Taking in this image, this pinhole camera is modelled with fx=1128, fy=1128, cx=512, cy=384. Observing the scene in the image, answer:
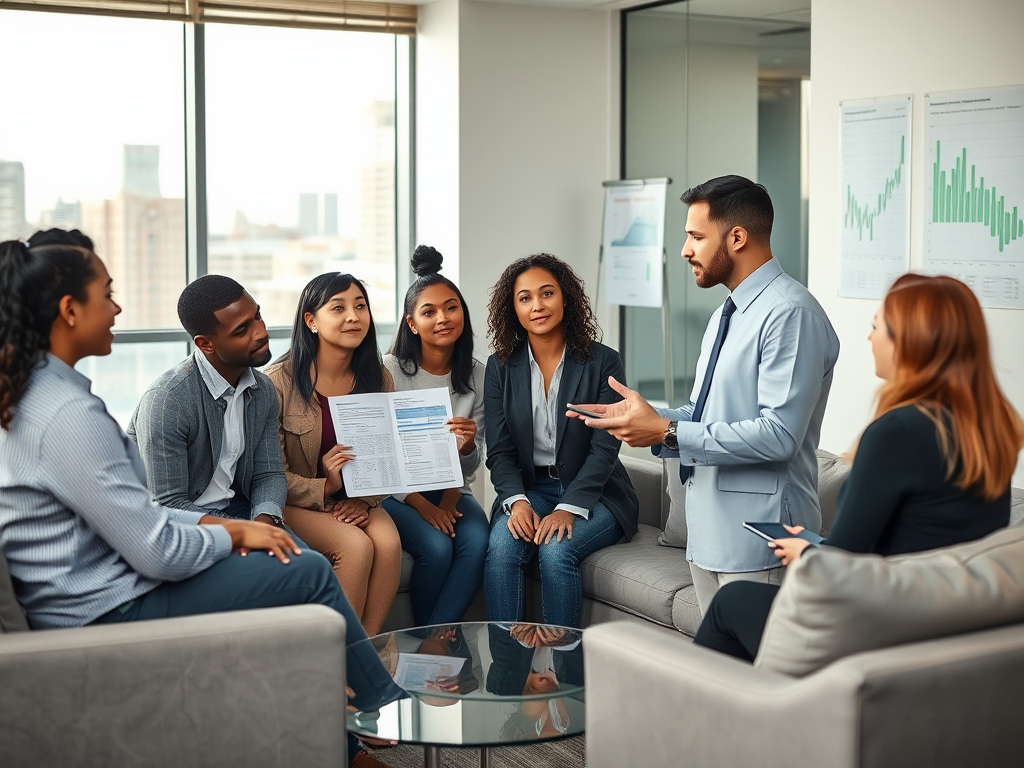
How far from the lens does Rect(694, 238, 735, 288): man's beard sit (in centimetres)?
300

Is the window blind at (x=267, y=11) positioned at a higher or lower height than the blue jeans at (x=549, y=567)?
higher

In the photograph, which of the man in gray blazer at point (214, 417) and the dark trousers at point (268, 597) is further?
the man in gray blazer at point (214, 417)

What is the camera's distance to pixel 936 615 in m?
1.99

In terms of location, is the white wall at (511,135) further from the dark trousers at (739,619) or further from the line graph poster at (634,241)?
the dark trousers at (739,619)

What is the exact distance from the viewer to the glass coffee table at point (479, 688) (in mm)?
2545

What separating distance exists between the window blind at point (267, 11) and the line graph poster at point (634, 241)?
5.25ft

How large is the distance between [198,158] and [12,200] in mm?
992

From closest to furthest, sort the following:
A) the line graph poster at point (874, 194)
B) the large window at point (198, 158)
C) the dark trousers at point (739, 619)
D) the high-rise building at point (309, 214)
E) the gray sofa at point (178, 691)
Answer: the gray sofa at point (178, 691) → the dark trousers at point (739, 619) → the line graph poster at point (874, 194) → the large window at point (198, 158) → the high-rise building at point (309, 214)

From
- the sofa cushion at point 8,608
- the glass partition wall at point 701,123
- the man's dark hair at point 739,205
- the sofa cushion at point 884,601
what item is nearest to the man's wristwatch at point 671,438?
the man's dark hair at point 739,205

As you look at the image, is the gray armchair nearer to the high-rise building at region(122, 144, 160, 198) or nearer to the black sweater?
the black sweater

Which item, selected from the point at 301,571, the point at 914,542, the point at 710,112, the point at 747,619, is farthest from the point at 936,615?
the point at 710,112

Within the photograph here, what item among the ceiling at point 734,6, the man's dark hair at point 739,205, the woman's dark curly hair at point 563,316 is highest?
the ceiling at point 734,6

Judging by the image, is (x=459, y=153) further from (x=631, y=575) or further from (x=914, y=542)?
(x=914, y=542)

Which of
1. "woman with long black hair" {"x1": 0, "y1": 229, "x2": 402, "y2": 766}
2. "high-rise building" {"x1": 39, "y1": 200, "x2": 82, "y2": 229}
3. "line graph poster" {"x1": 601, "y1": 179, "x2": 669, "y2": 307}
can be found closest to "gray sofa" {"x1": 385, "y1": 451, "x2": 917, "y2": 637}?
"woman with long black hair" {"x1": 0, "y1": 229, "x2": 402, "y2": 766}
